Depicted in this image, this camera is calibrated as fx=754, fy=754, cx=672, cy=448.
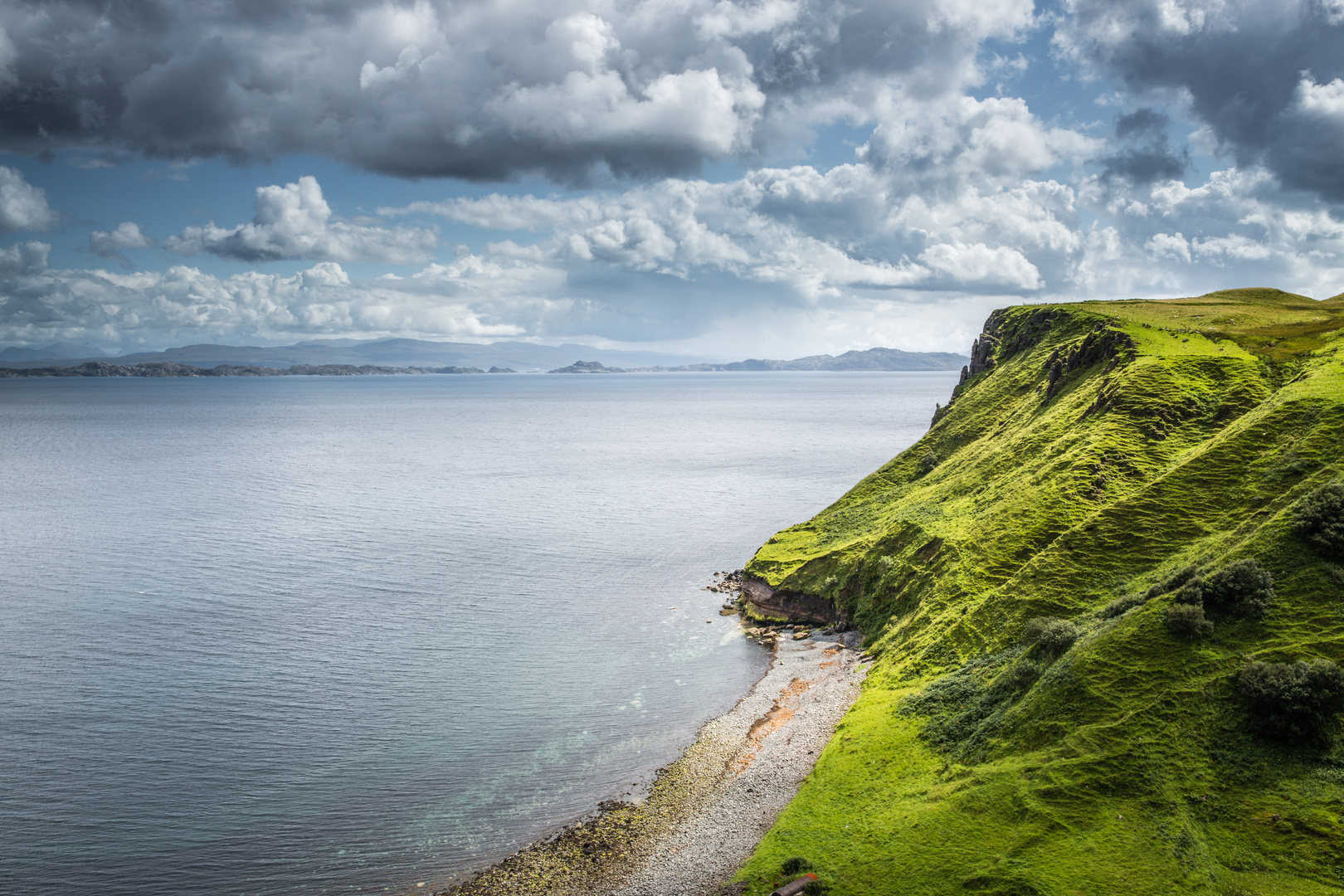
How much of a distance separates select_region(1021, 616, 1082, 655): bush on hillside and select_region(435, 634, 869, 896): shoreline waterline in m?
14.2

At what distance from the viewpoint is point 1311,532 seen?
39.5 m

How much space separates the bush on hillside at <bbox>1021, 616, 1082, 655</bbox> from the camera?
141ft

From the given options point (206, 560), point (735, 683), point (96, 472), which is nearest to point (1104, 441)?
point (735, 683)

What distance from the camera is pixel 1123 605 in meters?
43.7

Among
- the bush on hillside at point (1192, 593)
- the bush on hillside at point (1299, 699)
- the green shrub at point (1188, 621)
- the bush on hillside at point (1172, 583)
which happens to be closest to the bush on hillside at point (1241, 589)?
the bush on hillside at point (1192, 593)

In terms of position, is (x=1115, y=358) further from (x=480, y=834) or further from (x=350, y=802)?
(x=350, y=802)

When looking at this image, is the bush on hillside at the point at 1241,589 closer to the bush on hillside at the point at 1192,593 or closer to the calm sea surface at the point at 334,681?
the bush on hillside at the point at 1192,593

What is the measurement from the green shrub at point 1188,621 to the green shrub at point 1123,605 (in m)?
3.93

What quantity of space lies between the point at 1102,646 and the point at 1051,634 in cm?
389

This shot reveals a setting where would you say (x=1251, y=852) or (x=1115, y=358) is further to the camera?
(x=1115, y=358)

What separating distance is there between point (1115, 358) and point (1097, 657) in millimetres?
55701

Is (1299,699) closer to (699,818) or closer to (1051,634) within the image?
(1051,634)

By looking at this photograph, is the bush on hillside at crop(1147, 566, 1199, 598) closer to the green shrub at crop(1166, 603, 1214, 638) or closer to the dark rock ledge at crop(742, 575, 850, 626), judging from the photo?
the green shrub at crop(1166, 603, 1214, 638)

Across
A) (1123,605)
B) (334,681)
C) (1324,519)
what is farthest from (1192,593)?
(334,681)
